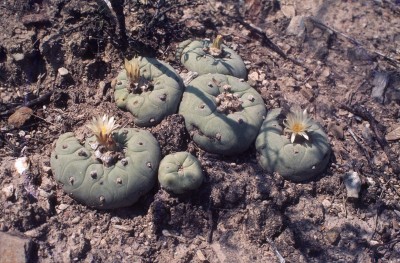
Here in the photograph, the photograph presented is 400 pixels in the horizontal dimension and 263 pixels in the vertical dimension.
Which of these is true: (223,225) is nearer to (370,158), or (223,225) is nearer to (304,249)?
(304,249)

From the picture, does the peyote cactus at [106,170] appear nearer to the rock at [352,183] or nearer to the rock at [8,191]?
the rock at [8,191]

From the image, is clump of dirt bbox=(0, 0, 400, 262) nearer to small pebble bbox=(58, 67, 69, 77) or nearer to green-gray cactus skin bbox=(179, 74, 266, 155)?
small pebble bbox=(58, 67, 69, 77)

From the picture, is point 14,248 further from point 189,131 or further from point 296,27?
point 296,27

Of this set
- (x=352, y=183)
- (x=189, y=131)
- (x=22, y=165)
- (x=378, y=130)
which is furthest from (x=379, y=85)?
(x=22, y=165)

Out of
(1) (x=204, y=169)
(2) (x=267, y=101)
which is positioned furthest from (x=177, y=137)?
(2) (x=267, y=101)

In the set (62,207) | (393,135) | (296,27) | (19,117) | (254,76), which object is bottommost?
(62,207)

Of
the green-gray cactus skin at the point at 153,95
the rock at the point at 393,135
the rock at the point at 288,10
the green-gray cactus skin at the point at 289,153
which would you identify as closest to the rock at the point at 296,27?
the rock at the point at 288,10
